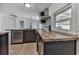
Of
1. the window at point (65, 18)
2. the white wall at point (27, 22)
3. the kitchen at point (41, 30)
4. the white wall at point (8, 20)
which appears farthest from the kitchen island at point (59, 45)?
the white wall at point (8, 20)

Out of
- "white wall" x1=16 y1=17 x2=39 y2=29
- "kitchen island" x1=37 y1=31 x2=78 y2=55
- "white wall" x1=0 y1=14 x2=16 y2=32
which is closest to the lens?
"kitchen island" x1=37 y1=31 x2=78 y2=55

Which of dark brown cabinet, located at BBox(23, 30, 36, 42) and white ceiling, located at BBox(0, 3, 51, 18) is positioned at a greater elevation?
white ceiling, located at BBox(0, 3, 51, 18)

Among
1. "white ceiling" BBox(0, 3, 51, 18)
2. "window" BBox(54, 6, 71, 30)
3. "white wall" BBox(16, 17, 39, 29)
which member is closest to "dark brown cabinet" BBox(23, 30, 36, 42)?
"white ceiling" BBox(0, 3, 51, 18)

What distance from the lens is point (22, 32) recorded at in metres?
5.98

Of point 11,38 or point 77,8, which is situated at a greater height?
point 77,8

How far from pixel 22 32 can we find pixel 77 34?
456 centimetres

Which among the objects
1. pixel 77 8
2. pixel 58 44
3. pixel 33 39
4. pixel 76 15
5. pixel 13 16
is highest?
pixel 13 16

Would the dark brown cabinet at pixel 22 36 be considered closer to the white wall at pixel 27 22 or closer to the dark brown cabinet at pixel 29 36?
the dark brown cabinet at pixel 29 36

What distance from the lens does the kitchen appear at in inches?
66.2

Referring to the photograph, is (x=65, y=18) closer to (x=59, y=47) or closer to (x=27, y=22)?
(x=59, y=47)

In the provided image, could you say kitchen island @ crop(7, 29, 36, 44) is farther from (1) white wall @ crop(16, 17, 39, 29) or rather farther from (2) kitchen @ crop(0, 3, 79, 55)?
(1) white wall @ crop(16, 17, 39, 29)
